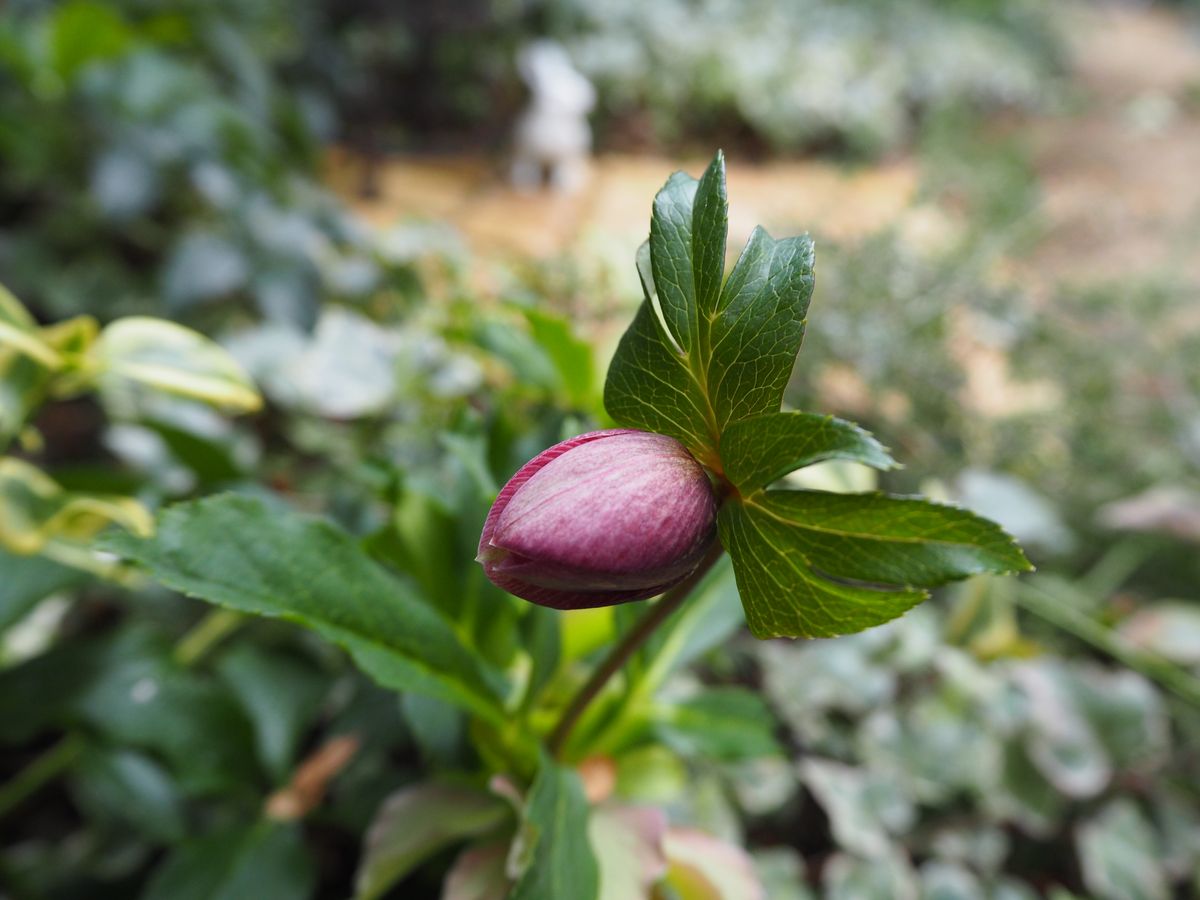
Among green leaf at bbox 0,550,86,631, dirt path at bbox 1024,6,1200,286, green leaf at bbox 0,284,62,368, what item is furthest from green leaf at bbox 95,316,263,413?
dirt path at bbox 1024,6,1200,286

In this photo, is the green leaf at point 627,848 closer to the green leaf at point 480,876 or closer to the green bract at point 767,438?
the green leaf at point 480,876

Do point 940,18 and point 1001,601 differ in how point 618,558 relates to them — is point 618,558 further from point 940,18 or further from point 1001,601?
point 940,18

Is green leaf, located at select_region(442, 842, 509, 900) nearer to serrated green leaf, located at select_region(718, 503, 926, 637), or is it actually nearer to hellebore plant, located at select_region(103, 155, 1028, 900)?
hellebore plant, located at select_region(103, 155, 1028, 900)

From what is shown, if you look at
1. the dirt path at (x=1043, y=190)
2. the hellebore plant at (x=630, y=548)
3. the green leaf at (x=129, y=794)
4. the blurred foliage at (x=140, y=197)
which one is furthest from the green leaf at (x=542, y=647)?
the blurred foliage at (x=140, y=197)

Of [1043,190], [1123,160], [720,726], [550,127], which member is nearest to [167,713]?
[720,726]

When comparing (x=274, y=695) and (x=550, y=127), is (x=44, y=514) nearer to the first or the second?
(x=274, y=695)
